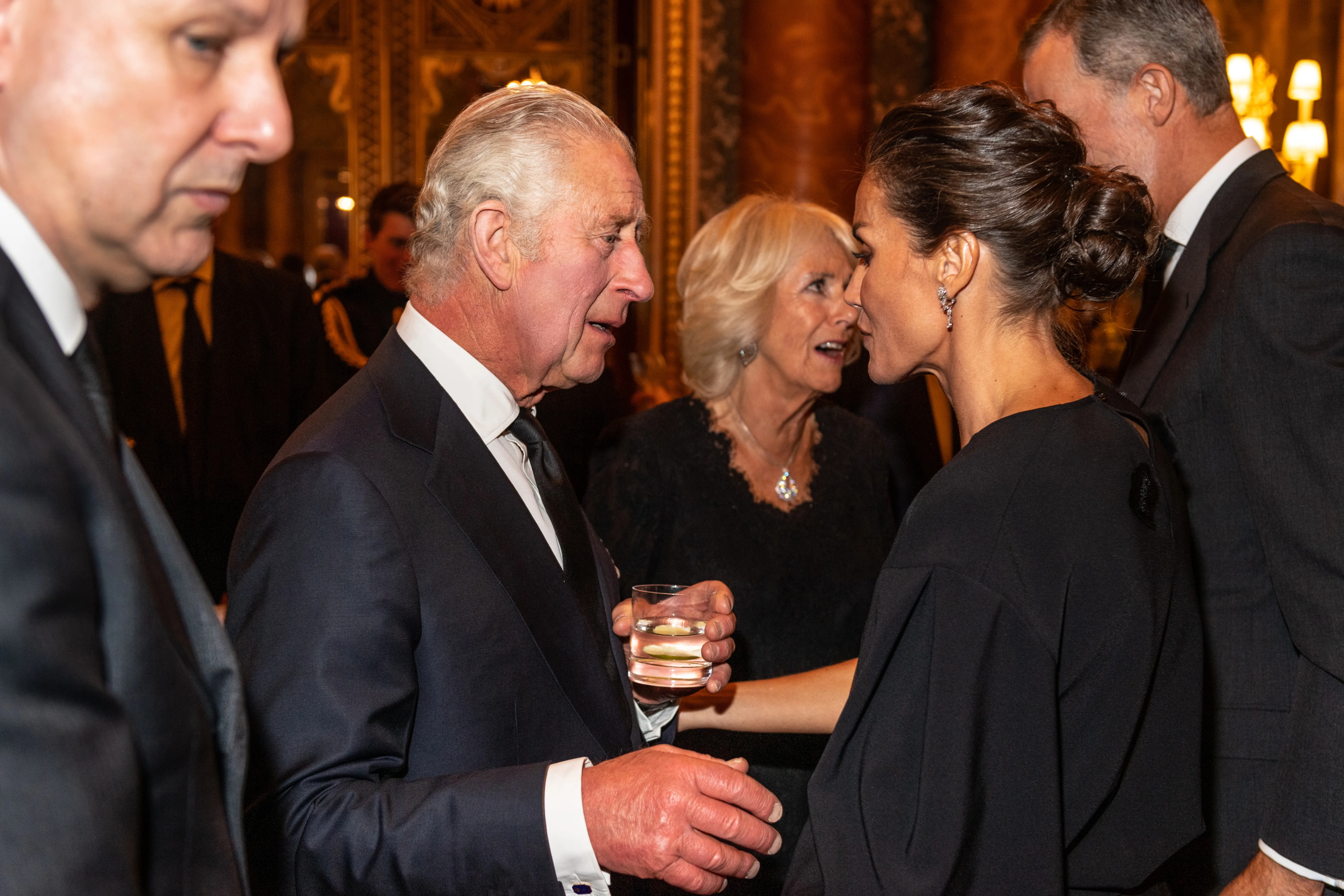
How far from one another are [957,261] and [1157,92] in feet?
2.68

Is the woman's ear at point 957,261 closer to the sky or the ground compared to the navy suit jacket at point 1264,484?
closer to the sky

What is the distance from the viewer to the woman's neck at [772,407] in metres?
2.78

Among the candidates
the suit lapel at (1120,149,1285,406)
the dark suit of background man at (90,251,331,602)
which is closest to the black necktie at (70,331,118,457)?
the suit lapel at (1120,149,1285,406)

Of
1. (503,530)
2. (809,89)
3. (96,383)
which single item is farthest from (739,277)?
(809,89)

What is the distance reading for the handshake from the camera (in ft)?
3.72

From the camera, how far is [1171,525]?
138 centimetres

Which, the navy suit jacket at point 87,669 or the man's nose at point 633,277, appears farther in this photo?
the man's nose at point 633,277

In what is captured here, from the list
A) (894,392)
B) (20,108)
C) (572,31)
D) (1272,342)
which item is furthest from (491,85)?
(20,108)

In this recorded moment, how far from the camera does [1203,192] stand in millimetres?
1986

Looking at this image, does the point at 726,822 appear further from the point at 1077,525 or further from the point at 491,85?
the point at 491,85

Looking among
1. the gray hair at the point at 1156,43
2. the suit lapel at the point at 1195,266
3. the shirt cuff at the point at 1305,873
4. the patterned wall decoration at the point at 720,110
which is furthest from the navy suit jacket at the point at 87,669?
the patterned wall decoration at the point at 720,110

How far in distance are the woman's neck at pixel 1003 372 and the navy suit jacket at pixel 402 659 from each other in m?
0.63

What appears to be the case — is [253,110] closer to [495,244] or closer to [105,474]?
[105,474]

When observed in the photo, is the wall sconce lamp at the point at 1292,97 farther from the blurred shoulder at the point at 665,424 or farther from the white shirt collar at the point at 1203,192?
the blurred shoulder at the point at 665,424
